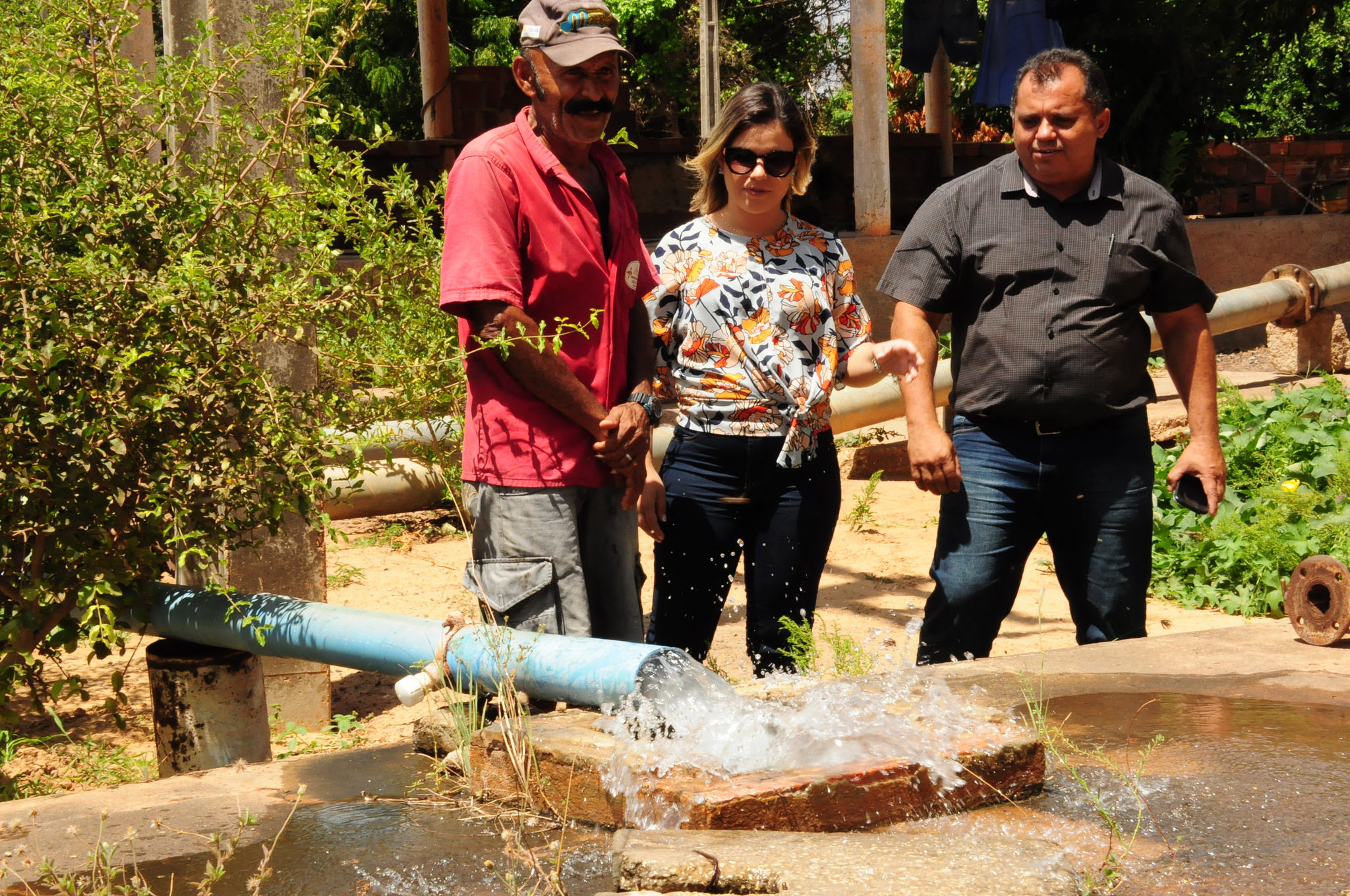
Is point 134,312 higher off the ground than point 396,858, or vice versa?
point 134,312

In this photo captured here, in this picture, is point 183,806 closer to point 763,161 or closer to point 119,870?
point 119,870

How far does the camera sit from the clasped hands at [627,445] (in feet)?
9.87

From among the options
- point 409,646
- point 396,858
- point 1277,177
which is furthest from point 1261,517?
point 1277,177

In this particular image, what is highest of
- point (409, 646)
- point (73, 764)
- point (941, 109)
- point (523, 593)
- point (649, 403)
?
point (941, 109)

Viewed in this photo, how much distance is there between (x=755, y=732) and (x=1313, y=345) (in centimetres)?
929

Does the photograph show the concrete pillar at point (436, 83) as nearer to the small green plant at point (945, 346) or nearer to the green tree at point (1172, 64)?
the small green plant at point (945, 346)

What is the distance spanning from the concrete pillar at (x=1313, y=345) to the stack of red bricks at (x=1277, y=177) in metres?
3.49

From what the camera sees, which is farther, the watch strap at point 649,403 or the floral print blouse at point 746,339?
the floral print blouse at point 746,339

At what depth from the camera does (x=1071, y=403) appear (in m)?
3.37

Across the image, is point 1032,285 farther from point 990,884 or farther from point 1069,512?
point 990,884

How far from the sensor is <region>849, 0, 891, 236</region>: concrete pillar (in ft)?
31.8

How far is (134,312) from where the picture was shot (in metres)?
2.96

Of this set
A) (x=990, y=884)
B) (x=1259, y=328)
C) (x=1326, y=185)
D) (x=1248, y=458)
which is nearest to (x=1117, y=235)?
(x=990, y=884)

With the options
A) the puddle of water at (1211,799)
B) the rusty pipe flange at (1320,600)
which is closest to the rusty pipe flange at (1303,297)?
the rusty pipe flange at (1320,600)
